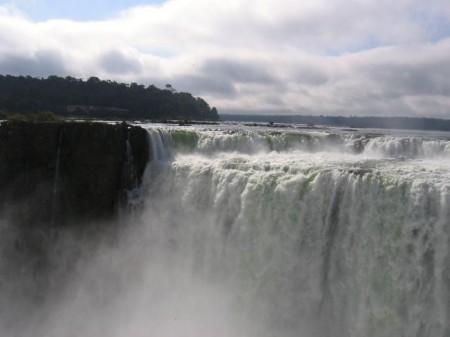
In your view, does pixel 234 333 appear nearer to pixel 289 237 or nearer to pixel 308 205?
pixel 289 237

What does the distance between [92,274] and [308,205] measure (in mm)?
9157

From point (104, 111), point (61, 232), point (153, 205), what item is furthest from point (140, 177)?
point (104, 111)

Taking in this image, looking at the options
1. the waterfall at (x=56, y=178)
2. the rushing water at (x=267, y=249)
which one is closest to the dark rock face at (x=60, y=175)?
the waterfall at (x=56, y=178)

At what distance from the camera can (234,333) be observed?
13172 millimetres

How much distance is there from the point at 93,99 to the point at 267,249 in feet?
171

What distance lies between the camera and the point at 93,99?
2365 inches

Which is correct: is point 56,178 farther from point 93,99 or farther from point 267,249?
point 93,99

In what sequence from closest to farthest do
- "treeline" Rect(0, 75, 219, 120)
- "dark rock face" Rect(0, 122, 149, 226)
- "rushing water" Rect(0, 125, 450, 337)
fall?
1. "rushing water" Rect(0, 125, 450, 337)
2. "dark rock face" Rect(0, 122, 149, 226)
3. "treeline" Rect(0, 75, 219, 120)

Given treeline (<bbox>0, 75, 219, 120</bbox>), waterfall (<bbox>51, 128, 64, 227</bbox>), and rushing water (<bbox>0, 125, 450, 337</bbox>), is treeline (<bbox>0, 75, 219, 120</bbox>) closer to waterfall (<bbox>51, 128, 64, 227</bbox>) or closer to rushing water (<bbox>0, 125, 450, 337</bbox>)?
waterfall (<bbox>51, 128, 64, 227</bbox>)

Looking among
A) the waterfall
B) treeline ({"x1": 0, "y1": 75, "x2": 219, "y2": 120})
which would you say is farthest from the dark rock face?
treeline ({"x1": 0, "y1": 75, "x2": 219, "y2": 120})

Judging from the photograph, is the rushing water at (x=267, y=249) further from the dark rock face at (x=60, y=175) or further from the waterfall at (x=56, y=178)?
the waterfall at (x=56, y=178)

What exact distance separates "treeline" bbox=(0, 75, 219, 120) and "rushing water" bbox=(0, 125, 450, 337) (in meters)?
38.1

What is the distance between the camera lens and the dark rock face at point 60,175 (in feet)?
55.0

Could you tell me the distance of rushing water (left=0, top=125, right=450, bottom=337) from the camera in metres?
10.8
